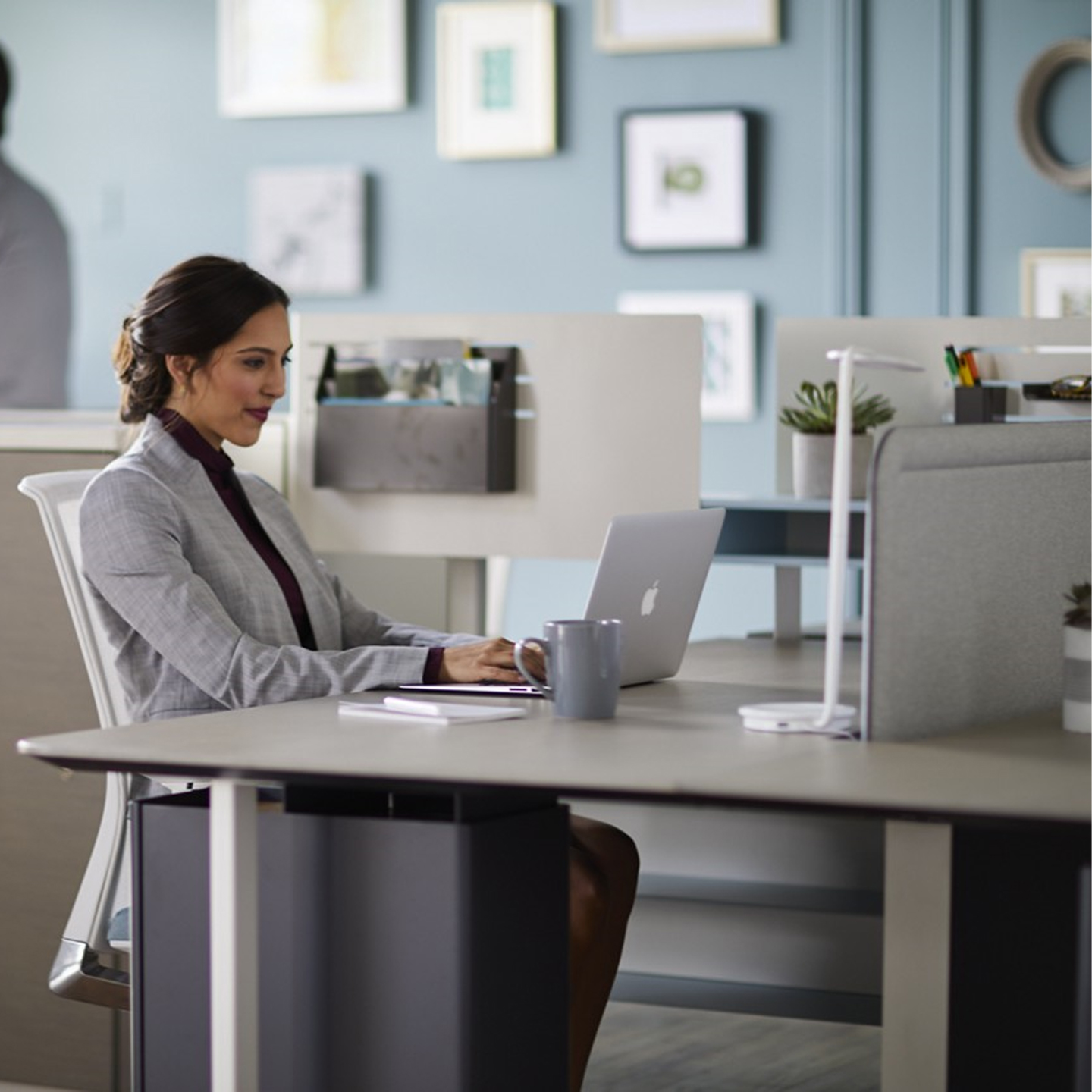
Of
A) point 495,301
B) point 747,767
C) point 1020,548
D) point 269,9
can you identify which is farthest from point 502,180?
point 747,767

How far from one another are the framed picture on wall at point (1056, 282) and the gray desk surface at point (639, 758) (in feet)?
7.44

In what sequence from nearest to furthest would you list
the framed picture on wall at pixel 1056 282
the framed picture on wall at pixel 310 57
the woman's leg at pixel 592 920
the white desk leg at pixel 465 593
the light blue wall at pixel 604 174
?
1. the woman's leg at pixel 592 920
2. the white desk leg at pixel 465 593
3. the framed picture on wall at pixel 1056 282
4. the light blue wall at pixel 604 174
5. the framed picture on wall at pixel 310 57

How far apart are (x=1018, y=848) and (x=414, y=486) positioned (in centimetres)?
128

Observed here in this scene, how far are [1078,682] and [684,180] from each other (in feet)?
8.75

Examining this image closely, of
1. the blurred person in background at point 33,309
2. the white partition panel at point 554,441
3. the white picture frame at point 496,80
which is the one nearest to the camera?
the white partition panel at point 554,441

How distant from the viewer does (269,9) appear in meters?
4.63

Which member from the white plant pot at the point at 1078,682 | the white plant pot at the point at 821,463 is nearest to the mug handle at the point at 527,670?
the white plant pot at the point at 1078,682

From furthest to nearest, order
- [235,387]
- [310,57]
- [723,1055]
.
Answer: [310,57] → [723,1055] → [235,387]

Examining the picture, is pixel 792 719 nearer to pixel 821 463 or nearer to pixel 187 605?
pixel 187 605

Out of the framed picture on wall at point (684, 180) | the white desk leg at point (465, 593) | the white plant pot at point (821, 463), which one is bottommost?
the white desk leg at point (465, 593)

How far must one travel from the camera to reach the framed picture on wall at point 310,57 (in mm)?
4496

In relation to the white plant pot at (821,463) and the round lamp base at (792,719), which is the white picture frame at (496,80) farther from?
the round lamp base at (792,719)

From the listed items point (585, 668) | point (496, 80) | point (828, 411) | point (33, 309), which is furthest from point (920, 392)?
point (33, 309)

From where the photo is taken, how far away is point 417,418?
9.29 ft
